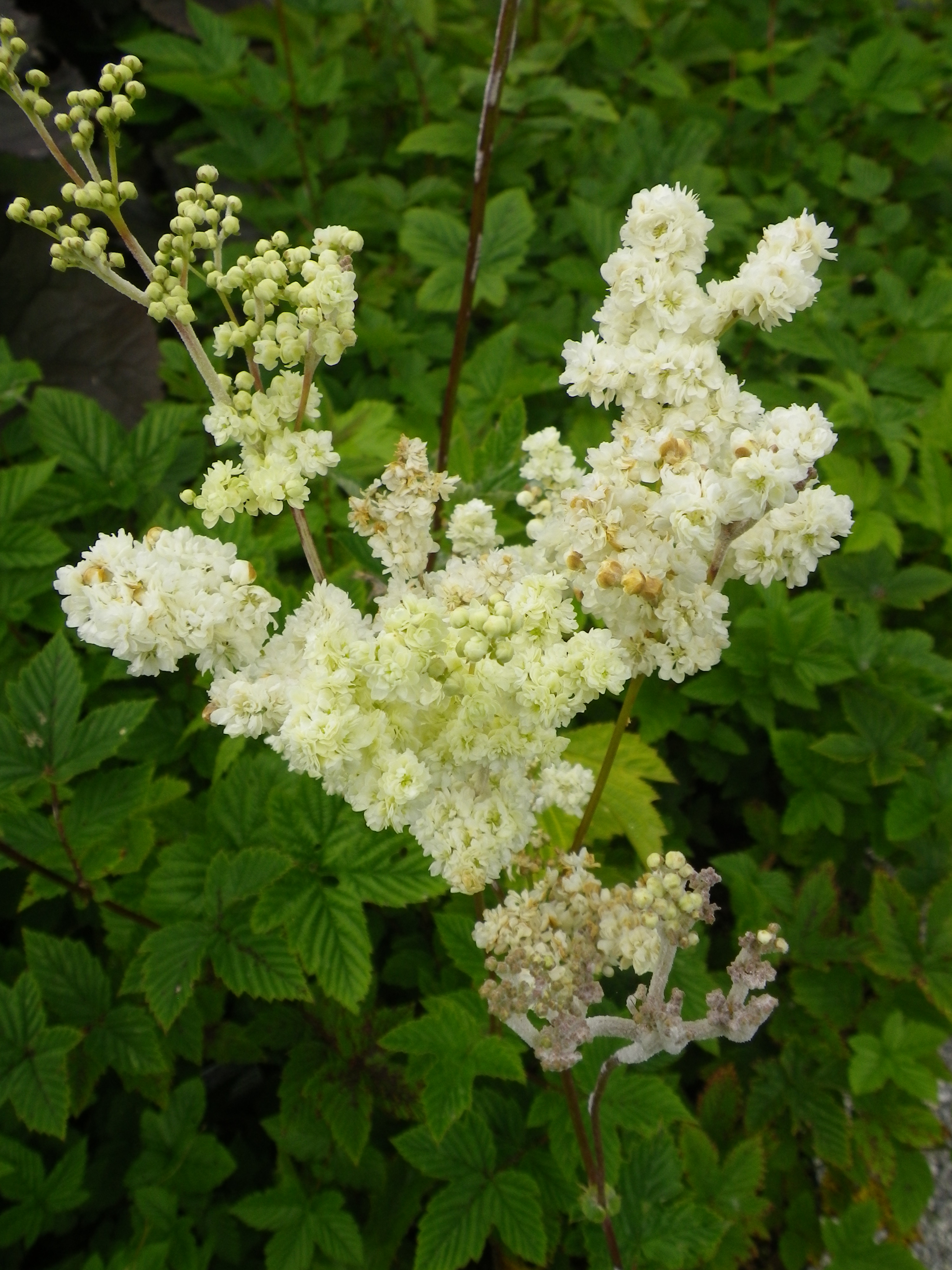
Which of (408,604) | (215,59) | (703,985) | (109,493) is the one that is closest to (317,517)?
(109,493)

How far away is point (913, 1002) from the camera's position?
2498mm

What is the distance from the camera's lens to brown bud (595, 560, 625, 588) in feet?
4.02

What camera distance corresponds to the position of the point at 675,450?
49.2 inches

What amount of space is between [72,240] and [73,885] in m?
1.54

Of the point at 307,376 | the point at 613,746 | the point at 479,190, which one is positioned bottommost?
the point at 613,746

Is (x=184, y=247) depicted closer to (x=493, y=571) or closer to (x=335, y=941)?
(x=493, y=571)

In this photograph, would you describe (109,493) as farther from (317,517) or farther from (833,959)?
(833,959)

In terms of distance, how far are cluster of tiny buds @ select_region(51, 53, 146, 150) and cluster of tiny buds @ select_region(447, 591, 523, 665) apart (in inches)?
34.8

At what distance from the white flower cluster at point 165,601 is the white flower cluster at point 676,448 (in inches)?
19.4

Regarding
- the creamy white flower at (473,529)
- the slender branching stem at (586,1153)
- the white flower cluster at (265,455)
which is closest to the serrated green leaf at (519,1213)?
the slender branching stem at (586,1153)

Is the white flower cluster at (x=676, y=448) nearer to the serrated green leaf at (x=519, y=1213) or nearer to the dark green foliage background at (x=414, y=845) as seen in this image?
the dark green foliage background at (x=414, y=845)

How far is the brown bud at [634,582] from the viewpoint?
1213 millimetres

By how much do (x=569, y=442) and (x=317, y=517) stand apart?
0.97 metres

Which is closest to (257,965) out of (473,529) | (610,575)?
(473,529)
